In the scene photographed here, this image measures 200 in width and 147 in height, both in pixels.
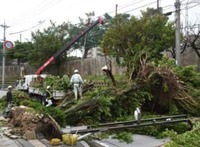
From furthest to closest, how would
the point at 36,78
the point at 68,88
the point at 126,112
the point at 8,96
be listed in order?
the point at 36,78 < the point at 68,88 < the point at 8,96 < the point at 126,112

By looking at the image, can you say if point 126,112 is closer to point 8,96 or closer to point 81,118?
point 81,118

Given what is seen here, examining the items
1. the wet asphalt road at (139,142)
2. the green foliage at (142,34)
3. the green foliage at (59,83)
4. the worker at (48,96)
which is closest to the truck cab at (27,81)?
the green foliage at (59,83)

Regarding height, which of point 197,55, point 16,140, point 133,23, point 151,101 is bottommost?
point 16,140

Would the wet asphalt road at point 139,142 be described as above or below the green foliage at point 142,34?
below

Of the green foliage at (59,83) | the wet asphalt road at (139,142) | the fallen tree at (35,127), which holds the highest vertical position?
the green foliage at (59,83)

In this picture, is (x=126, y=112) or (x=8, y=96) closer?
(x=126, y=112)

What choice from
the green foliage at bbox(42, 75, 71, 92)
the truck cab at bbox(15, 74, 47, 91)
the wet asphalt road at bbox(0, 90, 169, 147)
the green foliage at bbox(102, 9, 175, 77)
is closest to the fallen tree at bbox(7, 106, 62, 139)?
the wet asphalt road at bbox(0, 90, 169, 147)

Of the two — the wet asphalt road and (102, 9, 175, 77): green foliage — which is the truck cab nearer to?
(102, 9, 175, 77): green foliage


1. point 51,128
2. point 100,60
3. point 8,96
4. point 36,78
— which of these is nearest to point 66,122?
point 51,128

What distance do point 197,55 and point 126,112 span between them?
17.6 meters

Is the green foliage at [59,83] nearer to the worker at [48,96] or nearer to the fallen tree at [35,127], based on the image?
the worker at [48,96]

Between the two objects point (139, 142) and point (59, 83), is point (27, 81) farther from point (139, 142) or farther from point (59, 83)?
point (139, 142)

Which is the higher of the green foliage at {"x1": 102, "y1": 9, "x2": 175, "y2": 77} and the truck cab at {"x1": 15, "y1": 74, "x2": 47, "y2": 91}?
the green foliage at {"x1": 102, "y1": 9, "x2": 175, "y2": 77}

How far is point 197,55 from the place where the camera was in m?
28.8
